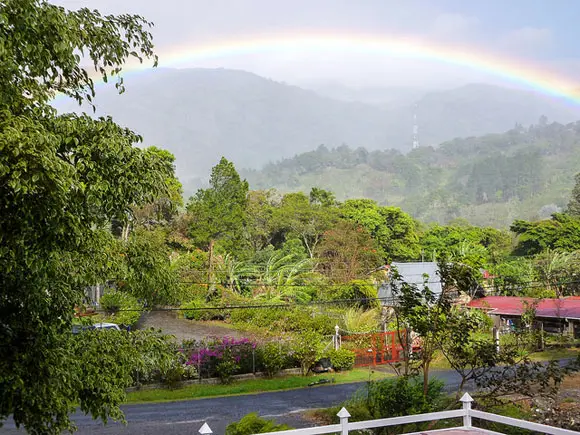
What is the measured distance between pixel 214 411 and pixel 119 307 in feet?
48.7

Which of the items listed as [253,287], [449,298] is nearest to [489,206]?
[253,287]

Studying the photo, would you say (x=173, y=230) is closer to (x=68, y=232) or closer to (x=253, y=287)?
(x=253, y=287)

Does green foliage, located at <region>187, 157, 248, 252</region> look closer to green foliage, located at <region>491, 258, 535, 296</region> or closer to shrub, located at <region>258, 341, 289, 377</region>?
green foliage, located at <region>491, 258, 535, 296</region>

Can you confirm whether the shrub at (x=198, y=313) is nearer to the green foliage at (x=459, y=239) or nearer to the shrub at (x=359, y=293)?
the shrub at (x=359, y=293)

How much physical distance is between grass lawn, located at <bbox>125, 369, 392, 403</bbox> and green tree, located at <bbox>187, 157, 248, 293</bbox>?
25.7 m

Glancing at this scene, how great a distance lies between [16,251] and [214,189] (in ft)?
165

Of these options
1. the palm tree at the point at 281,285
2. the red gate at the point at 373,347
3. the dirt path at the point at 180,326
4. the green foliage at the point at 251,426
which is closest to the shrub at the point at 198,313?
the dirt path at the point at 180,326

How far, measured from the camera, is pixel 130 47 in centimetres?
657

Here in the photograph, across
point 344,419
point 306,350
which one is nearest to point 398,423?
point 344,419

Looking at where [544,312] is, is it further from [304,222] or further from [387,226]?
[387,226]

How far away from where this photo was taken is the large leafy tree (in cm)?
495

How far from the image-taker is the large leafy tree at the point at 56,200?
4.95 meters

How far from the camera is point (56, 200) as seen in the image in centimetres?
466

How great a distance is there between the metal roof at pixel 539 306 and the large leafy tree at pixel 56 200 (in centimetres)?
2880
